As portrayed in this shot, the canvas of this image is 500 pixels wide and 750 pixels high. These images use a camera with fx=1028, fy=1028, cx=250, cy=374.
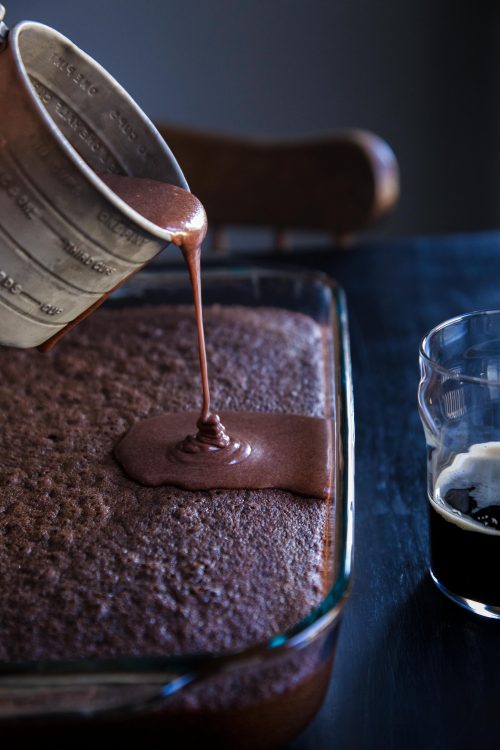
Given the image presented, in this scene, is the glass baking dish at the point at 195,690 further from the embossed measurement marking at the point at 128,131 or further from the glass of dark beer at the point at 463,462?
the embossed measurement marking at the point at 128,131

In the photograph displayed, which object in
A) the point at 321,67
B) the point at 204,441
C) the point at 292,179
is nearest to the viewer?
the point at 204,441

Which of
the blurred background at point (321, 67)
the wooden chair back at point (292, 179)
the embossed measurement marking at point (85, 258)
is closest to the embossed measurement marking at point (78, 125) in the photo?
the embossed measurement marking at point (85, 258)

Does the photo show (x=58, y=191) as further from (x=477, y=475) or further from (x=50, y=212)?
(x=477, y=475)

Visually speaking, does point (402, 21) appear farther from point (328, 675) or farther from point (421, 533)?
point (328, 675)

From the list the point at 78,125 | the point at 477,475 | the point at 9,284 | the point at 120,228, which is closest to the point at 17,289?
the point at 9,284

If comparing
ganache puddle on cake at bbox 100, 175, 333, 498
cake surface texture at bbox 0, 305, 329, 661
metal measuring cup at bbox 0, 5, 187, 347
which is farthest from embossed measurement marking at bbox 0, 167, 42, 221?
cake surface texture at bbox 0, 305, 329, 661
